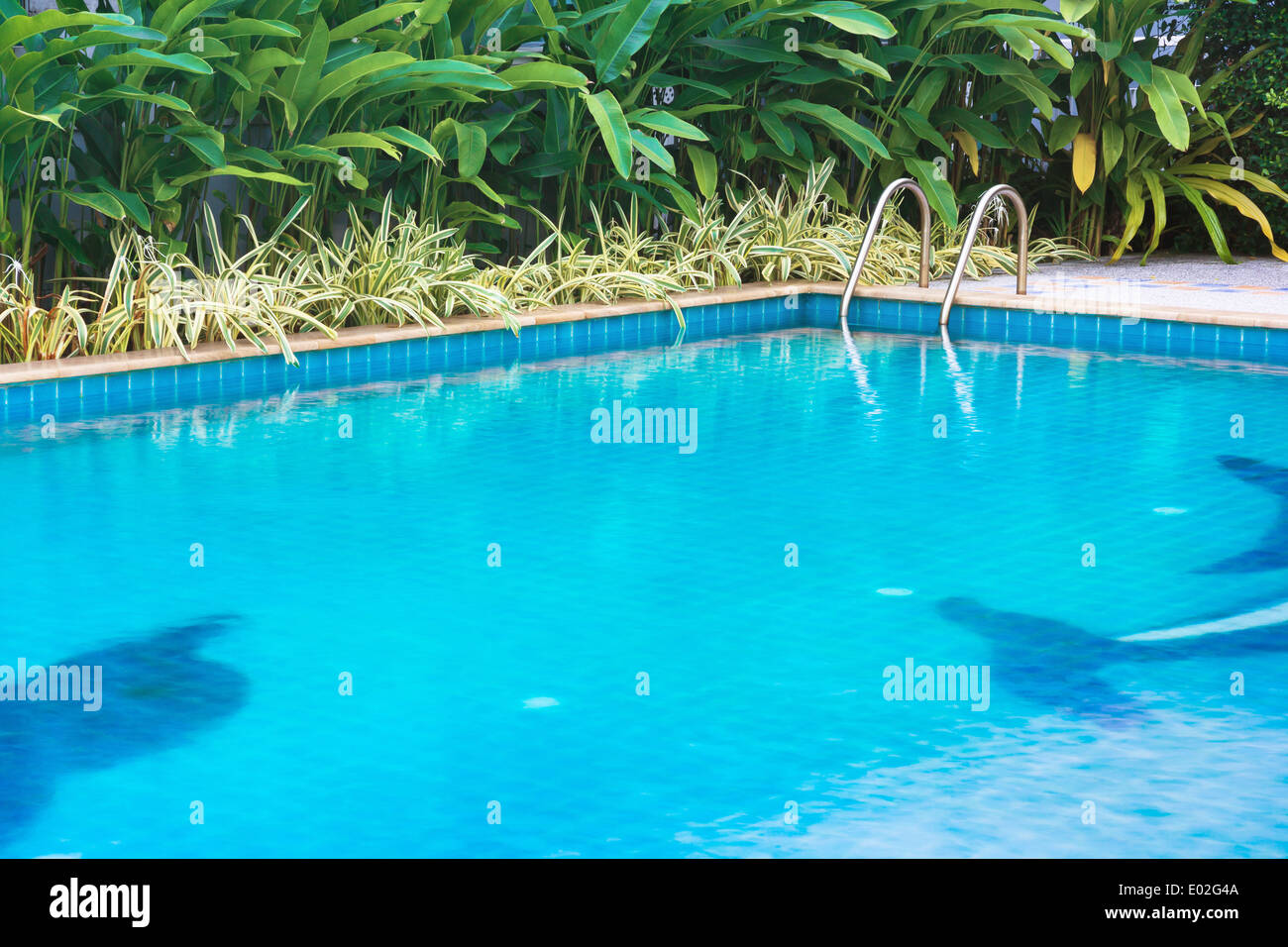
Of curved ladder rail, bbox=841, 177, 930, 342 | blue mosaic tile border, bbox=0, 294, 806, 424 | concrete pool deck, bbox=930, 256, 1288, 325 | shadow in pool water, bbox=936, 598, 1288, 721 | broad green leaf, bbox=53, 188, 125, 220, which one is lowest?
shadow in pool water, bbox=936, 598, 1288, 721

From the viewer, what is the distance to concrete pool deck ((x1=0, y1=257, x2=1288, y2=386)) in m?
6.07

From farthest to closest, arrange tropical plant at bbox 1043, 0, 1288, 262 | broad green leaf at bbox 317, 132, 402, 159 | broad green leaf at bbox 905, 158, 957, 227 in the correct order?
tropical plant at bbox 1043, 0, 1288, 262
broad green leaf at bbox 905, 158, 957, 227
broad green leaf at bbox 317, 132, 402, 159

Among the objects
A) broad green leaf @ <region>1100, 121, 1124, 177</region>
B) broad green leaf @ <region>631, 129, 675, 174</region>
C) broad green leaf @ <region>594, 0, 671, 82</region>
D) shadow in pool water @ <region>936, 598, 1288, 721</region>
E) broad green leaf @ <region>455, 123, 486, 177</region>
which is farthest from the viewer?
broad green leaf @ <region>1100, 121, 1124, 177</region>

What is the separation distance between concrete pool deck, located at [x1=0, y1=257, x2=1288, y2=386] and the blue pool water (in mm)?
287

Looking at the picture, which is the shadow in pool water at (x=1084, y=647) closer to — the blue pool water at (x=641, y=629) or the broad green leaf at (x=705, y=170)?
the blue pool water at (x=641, y=629)

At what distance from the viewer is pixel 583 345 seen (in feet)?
24.6

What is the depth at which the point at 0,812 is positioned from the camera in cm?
254

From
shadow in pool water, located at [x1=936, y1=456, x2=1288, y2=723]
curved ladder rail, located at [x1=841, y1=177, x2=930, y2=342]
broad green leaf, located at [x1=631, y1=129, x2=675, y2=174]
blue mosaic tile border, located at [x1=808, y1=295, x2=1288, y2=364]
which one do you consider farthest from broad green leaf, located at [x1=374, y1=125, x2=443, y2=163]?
shadow in pool water, located at [x1=936, y1=456, x2=1288, y2=723]

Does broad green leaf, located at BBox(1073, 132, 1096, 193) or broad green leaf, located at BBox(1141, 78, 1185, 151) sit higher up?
broad green leaf, located at BBox(1141, 78, 1185, 151)

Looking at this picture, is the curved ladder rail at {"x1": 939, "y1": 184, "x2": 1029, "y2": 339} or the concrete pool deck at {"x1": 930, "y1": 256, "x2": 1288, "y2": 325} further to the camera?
the concrete pool deck at {"x1": 930, "y1": 256, "x2": 1288, "y2": 325}

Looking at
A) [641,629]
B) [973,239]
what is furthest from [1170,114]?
[641,629]

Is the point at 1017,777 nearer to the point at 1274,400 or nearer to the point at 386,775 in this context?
the point at 386,775

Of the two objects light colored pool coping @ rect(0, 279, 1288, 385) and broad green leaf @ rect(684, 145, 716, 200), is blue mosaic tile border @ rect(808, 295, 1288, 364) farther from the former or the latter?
broad green leaf @ rect(684, 145, 716, 200)
